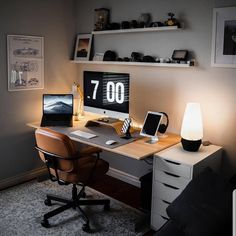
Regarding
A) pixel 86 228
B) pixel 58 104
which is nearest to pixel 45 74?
pixel 58 104

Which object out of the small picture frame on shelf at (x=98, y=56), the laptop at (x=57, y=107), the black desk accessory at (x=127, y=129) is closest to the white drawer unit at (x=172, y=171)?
the black desk accessory at (x=127, y=129)

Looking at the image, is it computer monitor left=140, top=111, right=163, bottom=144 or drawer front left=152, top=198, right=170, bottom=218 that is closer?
drawer front left=152, top=198, right=170, bottom=218

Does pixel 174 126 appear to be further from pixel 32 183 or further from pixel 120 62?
pixel 32 183

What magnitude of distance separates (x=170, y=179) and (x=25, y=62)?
199 centimetres

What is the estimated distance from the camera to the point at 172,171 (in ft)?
7.68

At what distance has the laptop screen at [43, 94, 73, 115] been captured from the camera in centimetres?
332

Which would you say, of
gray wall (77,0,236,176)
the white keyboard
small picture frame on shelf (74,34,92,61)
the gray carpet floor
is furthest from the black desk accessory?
small picture frame on shelf (74,34,92,61)

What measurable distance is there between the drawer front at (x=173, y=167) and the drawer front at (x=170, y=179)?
3cm

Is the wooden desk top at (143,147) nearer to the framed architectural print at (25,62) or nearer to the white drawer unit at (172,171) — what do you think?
the white drawer unit at (172,171)

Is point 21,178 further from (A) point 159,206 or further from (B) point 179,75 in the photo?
(B) point 179,75

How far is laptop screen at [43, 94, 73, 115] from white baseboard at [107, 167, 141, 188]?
90 centimetres

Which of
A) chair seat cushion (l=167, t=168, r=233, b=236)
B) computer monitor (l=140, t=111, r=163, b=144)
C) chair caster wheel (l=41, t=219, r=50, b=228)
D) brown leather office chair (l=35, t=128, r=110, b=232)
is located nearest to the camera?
chair seat cushion (l=167, t=168, r=233, b=236)

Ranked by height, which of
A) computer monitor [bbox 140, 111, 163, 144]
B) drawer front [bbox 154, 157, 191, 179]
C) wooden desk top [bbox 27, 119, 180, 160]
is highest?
computer monitor [bbox 140, 111, 163, 144]

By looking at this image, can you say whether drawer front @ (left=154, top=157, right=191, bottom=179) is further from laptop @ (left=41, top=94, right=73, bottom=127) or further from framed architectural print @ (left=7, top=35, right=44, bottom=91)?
framed architectural print @ (left=7, top=35, right=44, bottom=91)
